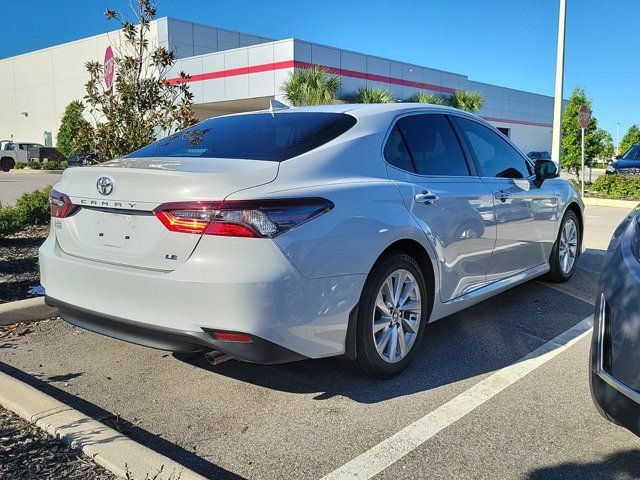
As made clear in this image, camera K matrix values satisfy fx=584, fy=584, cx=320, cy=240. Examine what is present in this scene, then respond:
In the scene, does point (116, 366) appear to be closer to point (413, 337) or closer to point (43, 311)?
point (43, 311)

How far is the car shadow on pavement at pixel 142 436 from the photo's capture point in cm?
261

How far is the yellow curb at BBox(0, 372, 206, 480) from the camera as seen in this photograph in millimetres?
2357

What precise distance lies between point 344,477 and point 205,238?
4.11 feet

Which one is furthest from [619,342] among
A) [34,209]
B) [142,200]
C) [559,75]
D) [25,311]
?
[559,75]

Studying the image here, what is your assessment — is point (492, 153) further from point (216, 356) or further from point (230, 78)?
point (230, 78)

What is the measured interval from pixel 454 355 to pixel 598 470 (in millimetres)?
1488

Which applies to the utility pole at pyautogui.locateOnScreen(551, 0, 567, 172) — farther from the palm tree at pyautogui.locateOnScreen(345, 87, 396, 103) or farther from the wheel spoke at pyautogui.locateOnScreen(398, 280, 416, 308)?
the wheel spoke at pyautogui.locateOnScreen(398, 280, 416, 308)

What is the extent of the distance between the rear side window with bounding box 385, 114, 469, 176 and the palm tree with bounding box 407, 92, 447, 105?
28.2 meters

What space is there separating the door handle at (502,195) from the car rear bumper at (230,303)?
1824mm

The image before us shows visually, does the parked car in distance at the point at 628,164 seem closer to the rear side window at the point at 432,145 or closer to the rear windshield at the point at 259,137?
the rear side window at the point at 432,145

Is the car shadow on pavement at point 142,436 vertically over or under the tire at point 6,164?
under

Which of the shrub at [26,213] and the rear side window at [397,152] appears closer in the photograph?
the rear side window at [397,152]

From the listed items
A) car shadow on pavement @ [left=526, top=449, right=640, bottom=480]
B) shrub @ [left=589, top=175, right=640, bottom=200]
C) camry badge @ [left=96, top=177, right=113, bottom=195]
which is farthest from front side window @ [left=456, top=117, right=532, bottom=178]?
shrub @ [left=589, top=175, right=640, bottom=200]

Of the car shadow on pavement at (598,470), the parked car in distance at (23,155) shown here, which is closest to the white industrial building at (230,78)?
the parked car in distance at (23,155)
